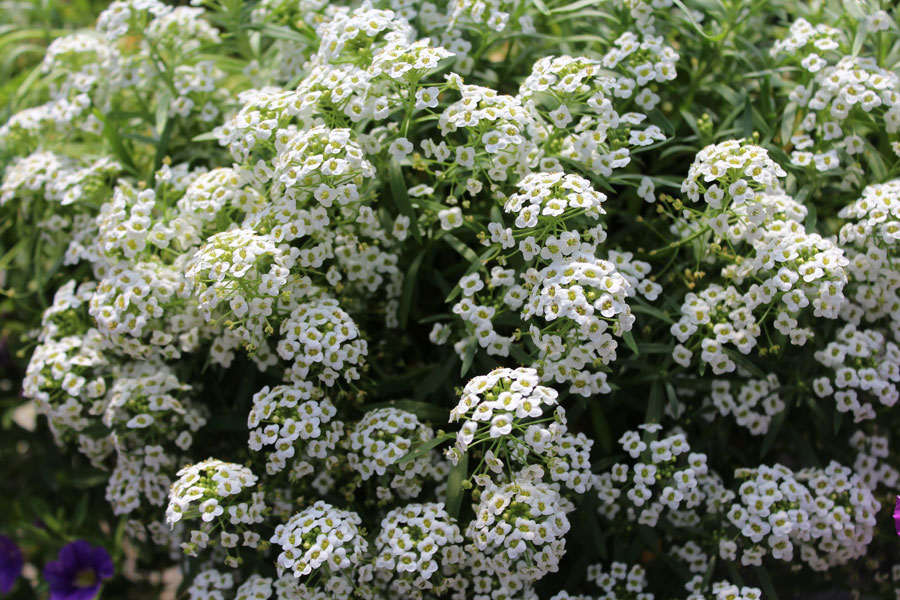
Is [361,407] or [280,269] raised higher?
[280,269]

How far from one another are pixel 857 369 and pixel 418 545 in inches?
57.0

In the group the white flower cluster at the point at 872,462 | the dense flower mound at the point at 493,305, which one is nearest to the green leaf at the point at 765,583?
the dense flower mound at the point at 493,305

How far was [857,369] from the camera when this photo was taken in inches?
99.0

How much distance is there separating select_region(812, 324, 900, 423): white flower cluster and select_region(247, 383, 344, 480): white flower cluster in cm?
150

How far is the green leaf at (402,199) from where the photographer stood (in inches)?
98.2

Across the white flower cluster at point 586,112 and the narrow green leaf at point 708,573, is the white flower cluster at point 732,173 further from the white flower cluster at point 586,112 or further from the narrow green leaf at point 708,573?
the narrow green leaf at point 708,573

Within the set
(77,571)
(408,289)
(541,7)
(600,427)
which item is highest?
(541,7)

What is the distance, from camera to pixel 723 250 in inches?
103

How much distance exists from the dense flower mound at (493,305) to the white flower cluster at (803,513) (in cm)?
1

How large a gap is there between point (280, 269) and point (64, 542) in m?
2.01

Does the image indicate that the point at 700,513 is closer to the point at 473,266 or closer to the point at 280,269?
the point at 473,266

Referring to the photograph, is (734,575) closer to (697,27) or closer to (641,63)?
(641,63)

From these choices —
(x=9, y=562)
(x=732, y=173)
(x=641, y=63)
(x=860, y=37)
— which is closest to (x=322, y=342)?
(x=732, y=173)

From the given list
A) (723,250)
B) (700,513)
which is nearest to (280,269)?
(723,250)
